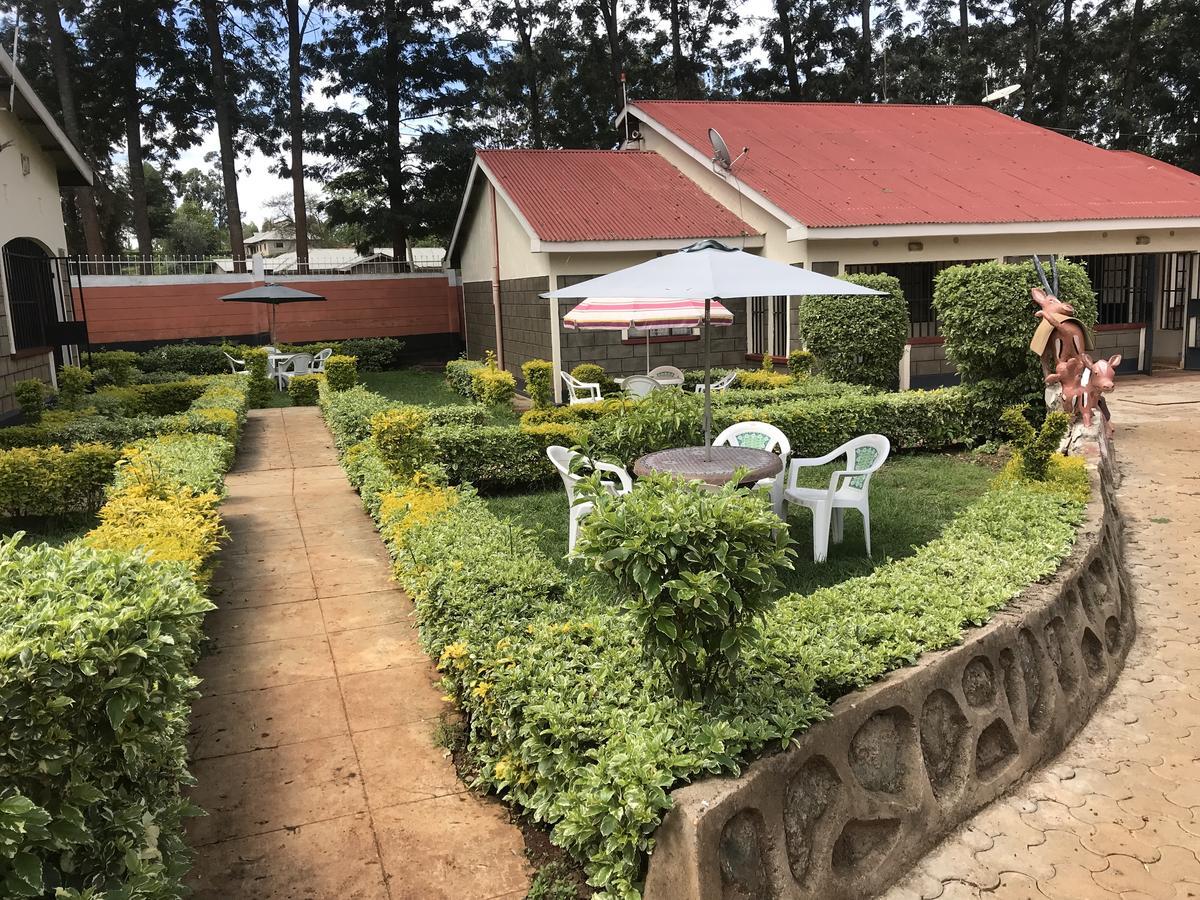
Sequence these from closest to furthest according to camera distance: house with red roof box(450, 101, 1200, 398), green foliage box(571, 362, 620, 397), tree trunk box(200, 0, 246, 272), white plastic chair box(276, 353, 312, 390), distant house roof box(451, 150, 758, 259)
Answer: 1. green foliage box(571, 362, 620, 397)
2. house with red roof box(450, 101, 1200, 398)
3. distant house roof box(451, 150, 758, 259)
4. white plastic chair box(276, 353, 312, 390)
5. tree trunk box(200, 0, 246, 272)

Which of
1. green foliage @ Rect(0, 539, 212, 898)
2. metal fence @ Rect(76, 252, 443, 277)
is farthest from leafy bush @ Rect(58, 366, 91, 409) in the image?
green foliage @ Rect(0, 539, 212, 898)

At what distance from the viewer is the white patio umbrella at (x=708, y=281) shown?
614 centimetres

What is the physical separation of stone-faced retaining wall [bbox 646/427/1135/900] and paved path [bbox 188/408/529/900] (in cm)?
86

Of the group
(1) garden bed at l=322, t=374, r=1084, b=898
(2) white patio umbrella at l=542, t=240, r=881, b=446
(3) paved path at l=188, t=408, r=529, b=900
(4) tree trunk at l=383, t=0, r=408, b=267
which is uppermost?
(4) tree trunk at l=383, t=0, r=408, b=267

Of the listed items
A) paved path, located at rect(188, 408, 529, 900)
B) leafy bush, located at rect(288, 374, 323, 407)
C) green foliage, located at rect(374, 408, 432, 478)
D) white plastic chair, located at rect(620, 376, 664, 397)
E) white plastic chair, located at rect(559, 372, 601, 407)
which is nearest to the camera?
paved path, located at rect(188, 408, 529, 900)

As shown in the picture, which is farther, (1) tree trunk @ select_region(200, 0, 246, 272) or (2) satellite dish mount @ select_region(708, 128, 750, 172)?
(1) tree trunk @ select_region(200, 0, 246, 272)

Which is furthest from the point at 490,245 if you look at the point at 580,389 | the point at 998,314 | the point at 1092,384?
the point at 1092,384

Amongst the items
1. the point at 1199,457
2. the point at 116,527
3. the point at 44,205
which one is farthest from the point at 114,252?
the point at 1199,457

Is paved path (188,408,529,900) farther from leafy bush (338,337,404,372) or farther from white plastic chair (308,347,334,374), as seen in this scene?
leafy bush (338,337,404,372)

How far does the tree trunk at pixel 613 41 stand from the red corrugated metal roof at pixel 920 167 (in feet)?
35.1

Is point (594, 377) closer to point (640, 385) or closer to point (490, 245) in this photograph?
point (640, 385)

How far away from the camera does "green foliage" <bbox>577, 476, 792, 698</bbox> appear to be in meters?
3.09

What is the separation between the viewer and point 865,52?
32125 mm

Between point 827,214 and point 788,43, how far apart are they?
2069 centimetres
